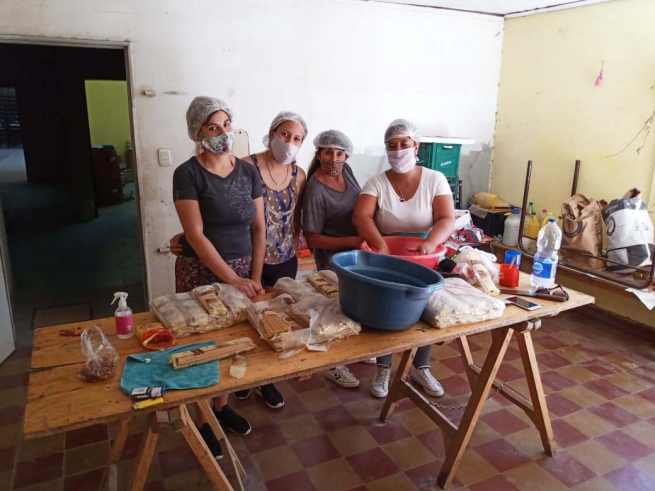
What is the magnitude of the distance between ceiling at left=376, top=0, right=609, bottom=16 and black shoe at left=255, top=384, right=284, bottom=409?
3.25 meters

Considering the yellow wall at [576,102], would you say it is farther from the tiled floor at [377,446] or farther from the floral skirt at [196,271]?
the floral skirt at [196,271]

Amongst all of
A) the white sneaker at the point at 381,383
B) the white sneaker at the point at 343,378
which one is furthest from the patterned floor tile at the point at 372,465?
the white sneaker at the point at 343,378

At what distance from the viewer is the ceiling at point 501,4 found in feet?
13.0

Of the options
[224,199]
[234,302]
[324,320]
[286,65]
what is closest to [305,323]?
[324,320]

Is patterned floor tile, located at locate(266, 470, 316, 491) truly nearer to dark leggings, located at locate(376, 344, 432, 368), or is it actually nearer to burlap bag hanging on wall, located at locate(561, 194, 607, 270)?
dark leggings, located at locate(376, 344, 432, 368)

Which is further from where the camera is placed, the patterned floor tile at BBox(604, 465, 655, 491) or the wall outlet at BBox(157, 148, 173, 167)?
the wall outlet at BBox(157, 148, 173, 167)

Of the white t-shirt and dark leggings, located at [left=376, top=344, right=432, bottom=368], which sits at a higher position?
the white t-shirt

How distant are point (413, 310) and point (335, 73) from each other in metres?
2.88

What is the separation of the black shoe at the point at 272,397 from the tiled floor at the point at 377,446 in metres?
0.04

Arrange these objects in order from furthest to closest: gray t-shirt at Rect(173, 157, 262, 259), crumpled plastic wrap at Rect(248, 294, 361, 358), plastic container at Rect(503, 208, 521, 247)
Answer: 1. plastic container at Rect(503, 208, 521, 247)
2. gray t-shirt at Rect(173, 157, 262, 259)
3. crumpled plastic wrap at Rect(248, 294, 361, 358)

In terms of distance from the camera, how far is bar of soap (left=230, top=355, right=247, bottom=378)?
1421 millimetres

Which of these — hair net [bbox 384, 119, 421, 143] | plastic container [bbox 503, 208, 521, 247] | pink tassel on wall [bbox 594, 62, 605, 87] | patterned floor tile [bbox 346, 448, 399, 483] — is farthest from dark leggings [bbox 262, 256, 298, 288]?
pink tassel on wall [bbox 594, 62, 605, 87]

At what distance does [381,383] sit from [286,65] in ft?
8.23

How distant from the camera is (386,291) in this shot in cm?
156
